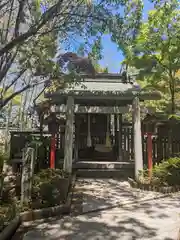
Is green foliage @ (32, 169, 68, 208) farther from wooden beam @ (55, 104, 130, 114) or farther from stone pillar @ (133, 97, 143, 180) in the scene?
wooden beam @ (55, 104, 130, 114)

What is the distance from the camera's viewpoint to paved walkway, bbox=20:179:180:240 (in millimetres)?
4520

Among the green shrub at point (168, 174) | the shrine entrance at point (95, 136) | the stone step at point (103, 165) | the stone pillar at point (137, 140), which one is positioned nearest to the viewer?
the green shrub at point (168, 174)

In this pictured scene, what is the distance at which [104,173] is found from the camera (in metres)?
11.1

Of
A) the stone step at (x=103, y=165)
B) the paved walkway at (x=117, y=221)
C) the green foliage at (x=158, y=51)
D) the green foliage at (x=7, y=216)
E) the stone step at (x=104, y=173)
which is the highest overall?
the green foliage at (x=158, y=51)

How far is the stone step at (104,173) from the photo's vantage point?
1093 cm

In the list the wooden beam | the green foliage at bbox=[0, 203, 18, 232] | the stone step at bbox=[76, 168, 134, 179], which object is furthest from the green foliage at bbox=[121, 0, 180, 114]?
the green foliage at bbox=[0, 203, 18, 232]

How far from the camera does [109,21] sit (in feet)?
19.2

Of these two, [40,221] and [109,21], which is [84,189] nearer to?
[40,221]

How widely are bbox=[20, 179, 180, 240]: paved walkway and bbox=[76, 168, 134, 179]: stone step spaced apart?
3275mm

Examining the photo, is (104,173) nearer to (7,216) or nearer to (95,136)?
(95,136)

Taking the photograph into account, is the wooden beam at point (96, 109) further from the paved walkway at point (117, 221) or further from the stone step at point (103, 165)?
the paved walkway at point (117, 221)

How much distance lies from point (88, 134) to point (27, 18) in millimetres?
7006

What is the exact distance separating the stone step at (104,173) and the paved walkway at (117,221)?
10.7 ft

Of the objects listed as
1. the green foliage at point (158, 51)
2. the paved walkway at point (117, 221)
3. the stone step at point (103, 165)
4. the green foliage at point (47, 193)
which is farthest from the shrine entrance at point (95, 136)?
the green foliage at point (47, 193)
